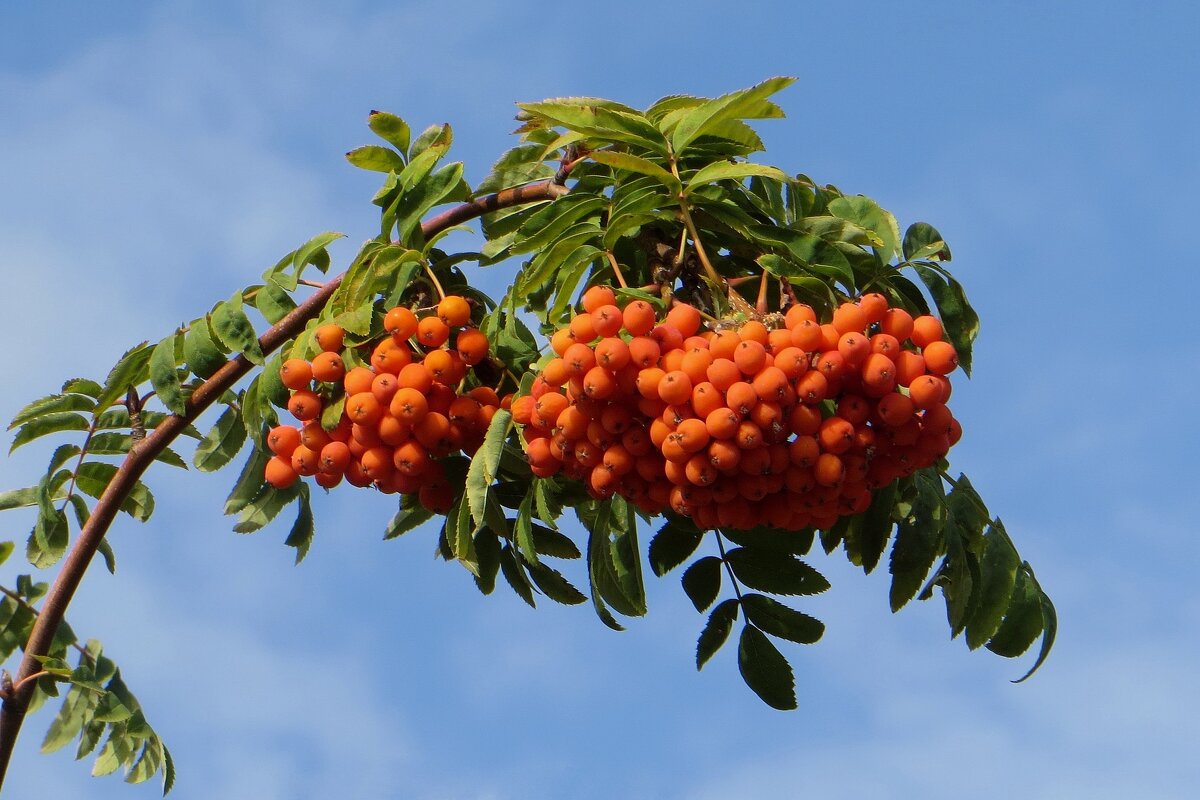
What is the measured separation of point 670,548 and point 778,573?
0.91 feet

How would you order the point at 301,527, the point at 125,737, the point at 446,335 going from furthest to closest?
the point at 125,737, the point at 301,527, the point at 446,335

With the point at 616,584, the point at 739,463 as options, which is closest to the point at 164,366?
the point at 616,584

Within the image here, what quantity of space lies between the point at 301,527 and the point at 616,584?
995 mm

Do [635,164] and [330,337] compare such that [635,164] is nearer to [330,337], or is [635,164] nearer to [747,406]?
[747,406]

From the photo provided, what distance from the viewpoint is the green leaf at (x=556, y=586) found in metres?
3.47

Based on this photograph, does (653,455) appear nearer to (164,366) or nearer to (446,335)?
(446,335)

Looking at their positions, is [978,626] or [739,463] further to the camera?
[978,626]

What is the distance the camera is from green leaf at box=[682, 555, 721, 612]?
3.55 meters

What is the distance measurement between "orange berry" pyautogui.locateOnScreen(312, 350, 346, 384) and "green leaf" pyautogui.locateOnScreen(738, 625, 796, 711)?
3.96 ft

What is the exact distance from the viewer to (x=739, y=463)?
2.83 metres

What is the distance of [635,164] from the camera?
3102 millimetres

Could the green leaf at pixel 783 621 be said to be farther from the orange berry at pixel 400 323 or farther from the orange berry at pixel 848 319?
the orange berry at pixel 400 323

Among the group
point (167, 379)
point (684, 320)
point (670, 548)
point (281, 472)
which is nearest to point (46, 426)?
point (167, 379)

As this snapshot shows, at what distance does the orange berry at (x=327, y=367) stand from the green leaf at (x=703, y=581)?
1.02 metres
